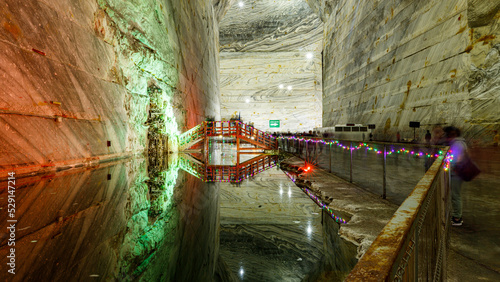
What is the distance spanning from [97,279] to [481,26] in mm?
11622

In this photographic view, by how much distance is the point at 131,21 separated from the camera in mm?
11180

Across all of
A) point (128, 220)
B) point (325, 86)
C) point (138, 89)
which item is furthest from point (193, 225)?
point (325, 86)

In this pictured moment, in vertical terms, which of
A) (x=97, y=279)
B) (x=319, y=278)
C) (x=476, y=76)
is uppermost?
(x=476, y=76)

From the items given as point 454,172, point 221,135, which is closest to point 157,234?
point 454,172

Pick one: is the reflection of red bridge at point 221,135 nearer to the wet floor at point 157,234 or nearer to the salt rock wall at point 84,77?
the salt rock wall at point 84,77

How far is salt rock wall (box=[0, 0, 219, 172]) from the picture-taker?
235 inches

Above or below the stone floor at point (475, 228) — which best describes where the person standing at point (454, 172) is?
above

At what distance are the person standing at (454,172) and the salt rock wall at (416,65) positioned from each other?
621cm

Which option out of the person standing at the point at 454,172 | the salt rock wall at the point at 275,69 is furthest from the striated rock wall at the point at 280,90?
the person standing at the point at 454,172

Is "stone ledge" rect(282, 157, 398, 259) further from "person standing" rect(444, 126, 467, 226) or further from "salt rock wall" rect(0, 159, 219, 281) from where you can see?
"salt rock wall" rect(0, 159, 219, 281)

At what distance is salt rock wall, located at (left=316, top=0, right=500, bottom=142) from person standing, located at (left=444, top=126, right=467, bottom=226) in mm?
6206

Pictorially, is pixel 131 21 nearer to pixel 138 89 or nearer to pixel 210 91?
pixel 138 89

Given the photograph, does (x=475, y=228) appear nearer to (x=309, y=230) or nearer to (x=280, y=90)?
(x=309, y=230)

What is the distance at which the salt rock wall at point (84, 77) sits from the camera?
596 cm
